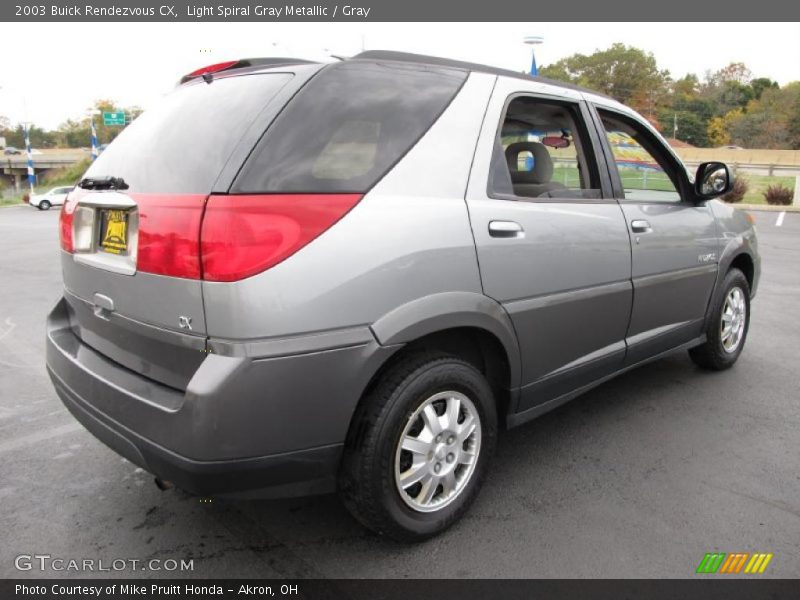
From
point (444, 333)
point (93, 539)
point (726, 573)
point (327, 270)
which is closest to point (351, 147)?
point (327, 270)

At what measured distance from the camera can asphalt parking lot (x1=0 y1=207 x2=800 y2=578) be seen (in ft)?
7.55

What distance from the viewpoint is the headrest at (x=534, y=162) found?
3.19m

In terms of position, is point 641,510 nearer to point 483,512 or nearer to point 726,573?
point 726,573

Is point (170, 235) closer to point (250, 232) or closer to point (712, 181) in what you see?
point (250, 232)

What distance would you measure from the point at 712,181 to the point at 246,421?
3.31 meters

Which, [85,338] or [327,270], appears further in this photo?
[85,338]

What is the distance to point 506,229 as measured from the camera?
249 cm

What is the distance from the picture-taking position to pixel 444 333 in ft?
7.92

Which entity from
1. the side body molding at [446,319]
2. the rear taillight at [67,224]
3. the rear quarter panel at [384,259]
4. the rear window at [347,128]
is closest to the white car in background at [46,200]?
the rear taillight at [67,224]

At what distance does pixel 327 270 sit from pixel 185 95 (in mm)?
1151

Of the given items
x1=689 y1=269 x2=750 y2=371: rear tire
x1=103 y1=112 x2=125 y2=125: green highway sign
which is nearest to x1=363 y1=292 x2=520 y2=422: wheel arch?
x1=689 y1=269 x2=750 y2=371: rear tire

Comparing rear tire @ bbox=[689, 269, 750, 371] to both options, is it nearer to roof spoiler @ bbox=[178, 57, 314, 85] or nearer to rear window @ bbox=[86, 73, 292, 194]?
roof spoiler @ bbox=[178, 57, 314, 85]

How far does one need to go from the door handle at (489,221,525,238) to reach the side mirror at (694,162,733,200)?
184 cm

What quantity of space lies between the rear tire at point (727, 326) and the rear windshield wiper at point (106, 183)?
3.56 meters
